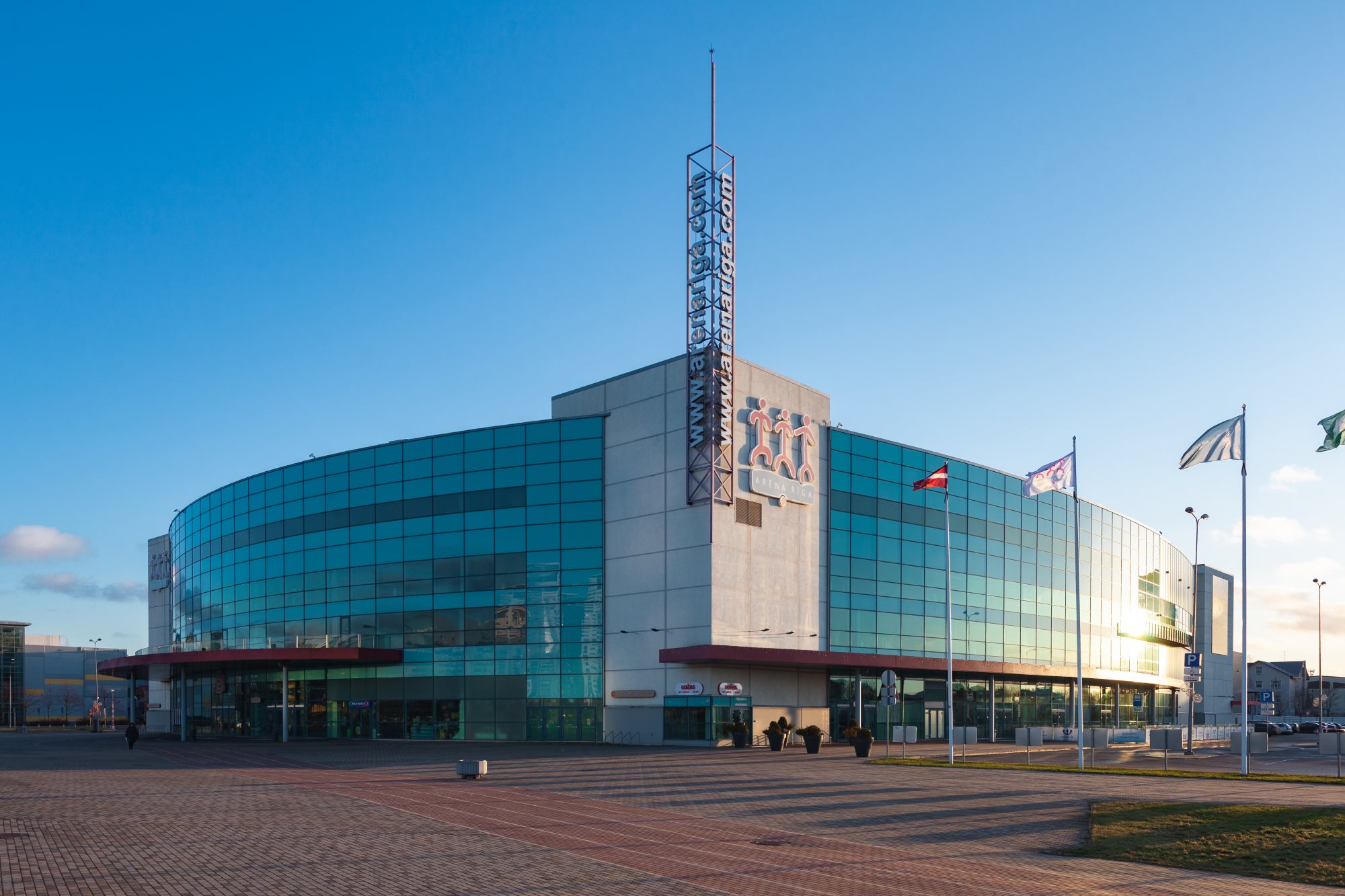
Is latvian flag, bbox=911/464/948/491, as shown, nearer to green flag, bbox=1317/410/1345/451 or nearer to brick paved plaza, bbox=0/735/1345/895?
brick paved plaza, bbox=0/735/1345/895

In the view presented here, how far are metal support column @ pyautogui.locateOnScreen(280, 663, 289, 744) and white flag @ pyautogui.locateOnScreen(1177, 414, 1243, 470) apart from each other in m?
45.3

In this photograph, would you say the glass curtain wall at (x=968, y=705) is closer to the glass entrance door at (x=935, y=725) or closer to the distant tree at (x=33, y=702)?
the glass entrance door at (x=935, y=725)

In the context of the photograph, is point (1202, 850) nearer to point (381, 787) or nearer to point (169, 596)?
point (381, 787)

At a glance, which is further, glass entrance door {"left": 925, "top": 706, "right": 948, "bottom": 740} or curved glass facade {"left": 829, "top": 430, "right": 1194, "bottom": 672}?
glass entrance door {"left": 925, "top": 706, "right": 948, "bottom": 740}

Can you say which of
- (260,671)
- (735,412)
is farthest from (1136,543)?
(260,671)

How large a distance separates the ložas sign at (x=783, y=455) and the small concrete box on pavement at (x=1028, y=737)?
15474mm

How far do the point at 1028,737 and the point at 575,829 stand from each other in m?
26.3

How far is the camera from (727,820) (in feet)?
73.9

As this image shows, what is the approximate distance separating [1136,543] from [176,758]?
72.1 metres

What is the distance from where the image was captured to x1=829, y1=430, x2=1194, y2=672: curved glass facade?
195ft

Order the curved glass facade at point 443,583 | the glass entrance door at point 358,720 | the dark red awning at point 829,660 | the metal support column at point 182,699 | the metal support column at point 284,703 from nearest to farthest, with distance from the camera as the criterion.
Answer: the dark red awning at point 829,660, the curved glass facade at point 443,583, the metal support column at point 284,703, the glass entrance door at point 358,720, the metal support column at point 182,699

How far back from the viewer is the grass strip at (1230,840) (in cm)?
1720

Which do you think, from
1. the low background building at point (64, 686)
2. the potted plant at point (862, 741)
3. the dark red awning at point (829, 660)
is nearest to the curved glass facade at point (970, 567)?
the dark red awning at point (829, 660)

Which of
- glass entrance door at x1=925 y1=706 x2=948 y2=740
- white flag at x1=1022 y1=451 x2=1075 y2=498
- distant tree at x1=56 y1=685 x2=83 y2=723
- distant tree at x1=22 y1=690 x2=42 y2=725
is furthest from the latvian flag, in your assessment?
distant tree at x1=56 y1=685 x2=83 y2=723
